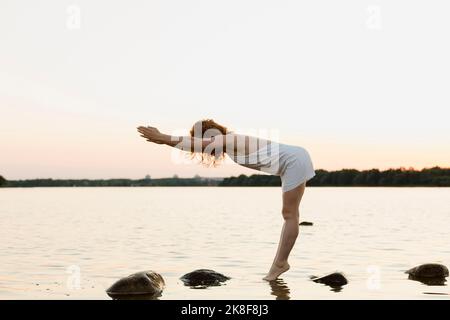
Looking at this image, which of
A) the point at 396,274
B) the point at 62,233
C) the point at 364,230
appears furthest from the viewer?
the point at 364,230

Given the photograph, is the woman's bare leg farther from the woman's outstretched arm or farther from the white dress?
the woman's outstretched arm

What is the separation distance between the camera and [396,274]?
1389 centimetres

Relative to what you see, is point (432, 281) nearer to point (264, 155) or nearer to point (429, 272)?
point (429, 272)

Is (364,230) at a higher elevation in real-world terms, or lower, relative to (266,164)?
lower

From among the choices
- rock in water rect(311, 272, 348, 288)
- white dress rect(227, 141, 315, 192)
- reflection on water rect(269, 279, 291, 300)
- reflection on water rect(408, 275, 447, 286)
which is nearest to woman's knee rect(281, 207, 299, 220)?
white dress rect(227, 141, 315, 192)

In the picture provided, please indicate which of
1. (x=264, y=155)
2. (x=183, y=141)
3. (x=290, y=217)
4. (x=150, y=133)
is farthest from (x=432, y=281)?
(x=150, y=133)

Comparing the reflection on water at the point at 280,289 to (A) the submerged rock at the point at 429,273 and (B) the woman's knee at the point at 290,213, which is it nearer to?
(B) the woman's knee at the point at 290,213

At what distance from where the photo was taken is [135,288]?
1117 centimetres

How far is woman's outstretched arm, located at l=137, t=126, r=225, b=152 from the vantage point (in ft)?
32.1
